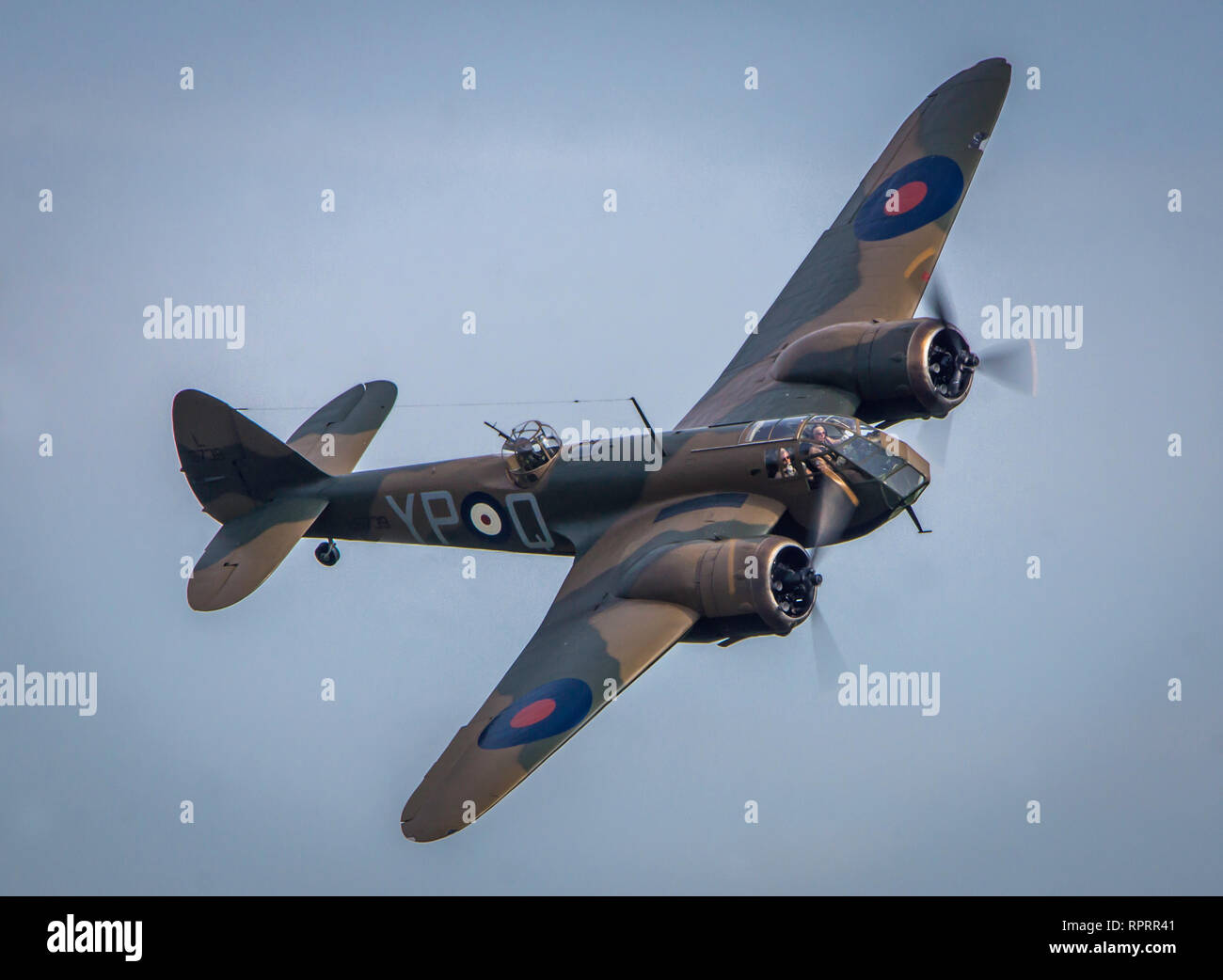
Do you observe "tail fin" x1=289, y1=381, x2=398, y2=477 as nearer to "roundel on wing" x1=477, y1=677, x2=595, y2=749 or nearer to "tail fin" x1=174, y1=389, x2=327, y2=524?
"tail fin" x1=174, y1=389, x2=327, y2=524

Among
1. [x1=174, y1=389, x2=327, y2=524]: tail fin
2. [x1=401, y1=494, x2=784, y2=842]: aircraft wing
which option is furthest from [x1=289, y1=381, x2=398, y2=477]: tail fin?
[x1=401, y1=494, x2=784, y2=842]: aircraft wing

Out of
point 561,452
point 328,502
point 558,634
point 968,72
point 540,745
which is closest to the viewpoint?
point 540,745

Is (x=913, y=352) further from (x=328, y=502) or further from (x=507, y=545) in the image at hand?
(x=328, y=502)

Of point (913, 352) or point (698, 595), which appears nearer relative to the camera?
point (698, 595)

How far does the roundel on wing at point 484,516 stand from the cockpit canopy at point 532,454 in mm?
730

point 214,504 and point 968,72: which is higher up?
point 968,72

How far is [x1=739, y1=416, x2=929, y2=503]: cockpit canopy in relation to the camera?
29.4 metres

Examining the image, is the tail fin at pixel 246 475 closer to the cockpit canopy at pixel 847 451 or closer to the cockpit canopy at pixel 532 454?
the cockpit canopy at pixel 532 454

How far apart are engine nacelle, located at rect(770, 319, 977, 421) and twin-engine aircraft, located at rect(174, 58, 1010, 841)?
0.04 meters

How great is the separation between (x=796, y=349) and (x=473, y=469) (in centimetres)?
634

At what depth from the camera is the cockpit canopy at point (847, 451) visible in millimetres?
29359

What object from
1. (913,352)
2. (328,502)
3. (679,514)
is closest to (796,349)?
(913,352)

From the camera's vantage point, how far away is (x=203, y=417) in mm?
34438

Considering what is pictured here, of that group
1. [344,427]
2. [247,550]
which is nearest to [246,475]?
[247,550]
